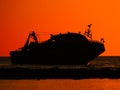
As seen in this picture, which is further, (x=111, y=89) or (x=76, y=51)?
(x=76, y=51)

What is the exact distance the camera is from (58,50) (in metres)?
86.6

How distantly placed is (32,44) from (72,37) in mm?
8564

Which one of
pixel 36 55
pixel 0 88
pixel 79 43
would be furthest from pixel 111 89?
pixel 36 55

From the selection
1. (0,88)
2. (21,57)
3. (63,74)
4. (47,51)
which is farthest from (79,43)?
(0,88)

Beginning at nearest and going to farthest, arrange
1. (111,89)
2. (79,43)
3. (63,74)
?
(111,89) → (63,74) → (79,43)

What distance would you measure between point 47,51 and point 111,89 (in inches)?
2454

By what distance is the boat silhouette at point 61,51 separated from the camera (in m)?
82.9

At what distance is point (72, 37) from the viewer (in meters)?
83.8

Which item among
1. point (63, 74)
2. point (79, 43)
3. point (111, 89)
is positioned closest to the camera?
point (111, 89)

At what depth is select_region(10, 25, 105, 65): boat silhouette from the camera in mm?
82938

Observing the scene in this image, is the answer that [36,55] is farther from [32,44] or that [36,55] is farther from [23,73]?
[23,73]

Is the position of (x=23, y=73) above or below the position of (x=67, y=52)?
below

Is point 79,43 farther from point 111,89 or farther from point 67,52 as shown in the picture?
point 111,89

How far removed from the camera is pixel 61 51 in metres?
86.9
